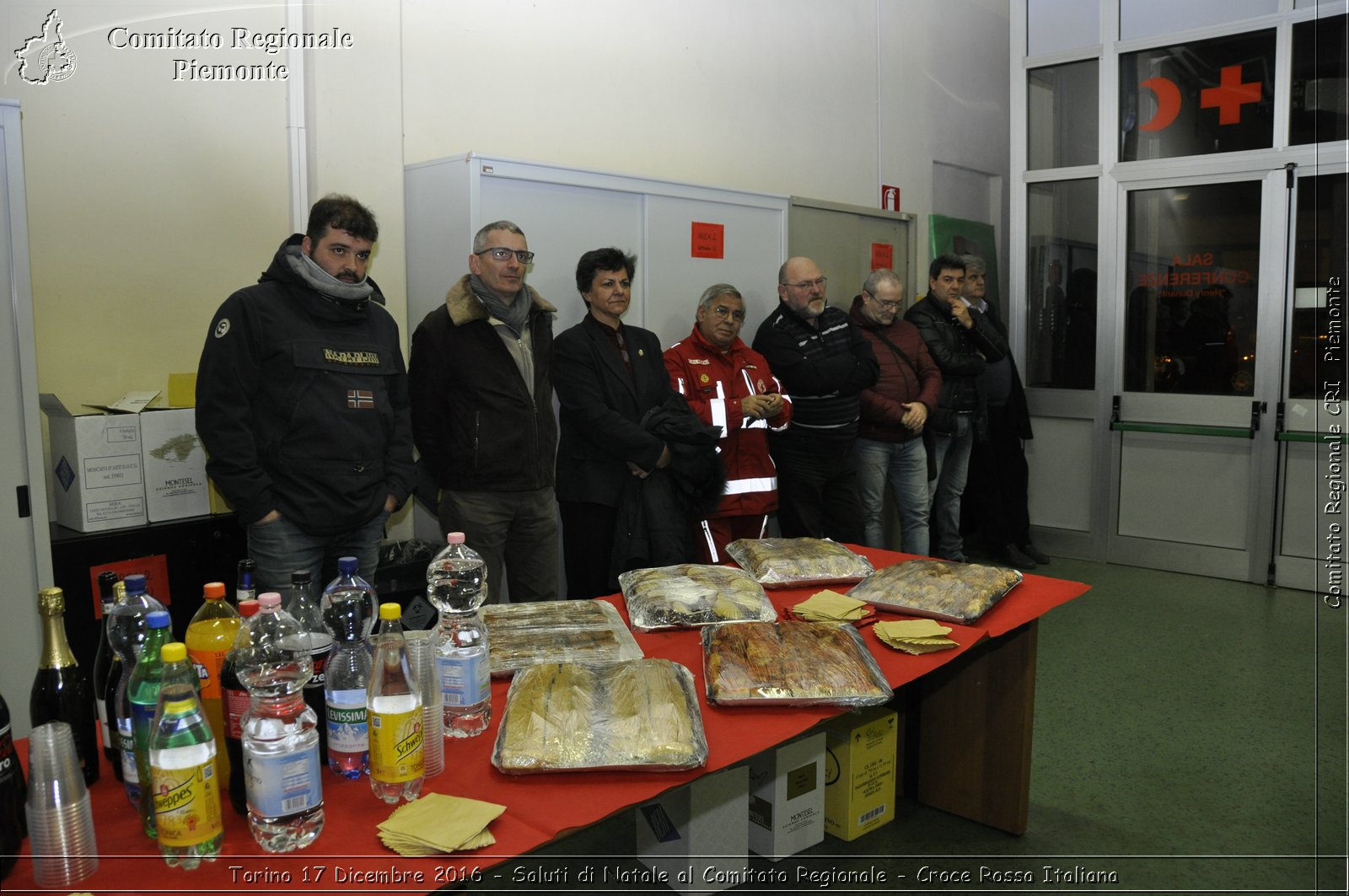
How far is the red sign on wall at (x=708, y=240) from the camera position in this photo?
13.3ft

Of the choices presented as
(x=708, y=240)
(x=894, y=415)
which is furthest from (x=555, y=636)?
(x=894, y=415)

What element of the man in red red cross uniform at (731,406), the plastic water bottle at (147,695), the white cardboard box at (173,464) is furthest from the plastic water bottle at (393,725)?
the man in red red cross uniform at (731,406)

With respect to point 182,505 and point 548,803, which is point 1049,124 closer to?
point 182,505

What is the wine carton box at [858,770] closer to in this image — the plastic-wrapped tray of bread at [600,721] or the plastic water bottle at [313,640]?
the plastic-wrapped tray of bread at [600,721]

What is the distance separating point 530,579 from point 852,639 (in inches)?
63.7

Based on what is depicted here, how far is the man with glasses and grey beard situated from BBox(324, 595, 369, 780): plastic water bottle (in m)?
1.72

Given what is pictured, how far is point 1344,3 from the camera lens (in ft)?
14.7

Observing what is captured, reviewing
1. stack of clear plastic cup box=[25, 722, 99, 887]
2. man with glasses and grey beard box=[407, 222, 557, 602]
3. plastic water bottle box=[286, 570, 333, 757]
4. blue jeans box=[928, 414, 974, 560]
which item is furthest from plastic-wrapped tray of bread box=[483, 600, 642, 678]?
blue jeans box=[928, 414, 974, 560]

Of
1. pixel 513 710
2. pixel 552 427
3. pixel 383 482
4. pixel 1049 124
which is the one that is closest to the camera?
pixel 513 710

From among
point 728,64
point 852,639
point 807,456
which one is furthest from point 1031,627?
point 728,64

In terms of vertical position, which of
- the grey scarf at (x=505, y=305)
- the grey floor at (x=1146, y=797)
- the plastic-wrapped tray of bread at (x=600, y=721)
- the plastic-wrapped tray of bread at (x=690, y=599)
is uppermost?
the grey scarf at (x=505, y=305)

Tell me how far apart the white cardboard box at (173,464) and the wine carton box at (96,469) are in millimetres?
22

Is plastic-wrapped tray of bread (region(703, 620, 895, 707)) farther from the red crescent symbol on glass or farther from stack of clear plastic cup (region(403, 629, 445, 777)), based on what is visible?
the red crescent symbol on glass

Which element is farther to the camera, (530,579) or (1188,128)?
(1188,128)
